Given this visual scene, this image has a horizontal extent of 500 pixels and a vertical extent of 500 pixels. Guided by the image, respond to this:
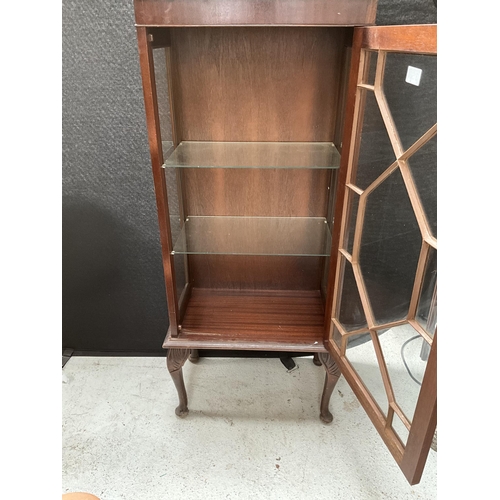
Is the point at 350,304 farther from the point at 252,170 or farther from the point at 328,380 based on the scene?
the point at 252,170

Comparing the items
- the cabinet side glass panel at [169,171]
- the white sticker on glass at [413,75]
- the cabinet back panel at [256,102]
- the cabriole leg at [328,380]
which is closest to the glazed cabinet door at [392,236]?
the white sticker on glass at [413,75]

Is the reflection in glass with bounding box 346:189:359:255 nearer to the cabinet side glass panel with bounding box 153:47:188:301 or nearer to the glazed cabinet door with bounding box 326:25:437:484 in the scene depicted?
the glazed cabinet door with bounding box 326:25:437:484

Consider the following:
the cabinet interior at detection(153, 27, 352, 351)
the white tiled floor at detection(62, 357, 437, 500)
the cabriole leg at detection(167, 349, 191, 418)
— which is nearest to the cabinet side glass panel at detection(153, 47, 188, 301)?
the cabinet interior at detection(153, 27, 352, 351)

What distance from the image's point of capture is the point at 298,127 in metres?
1.16

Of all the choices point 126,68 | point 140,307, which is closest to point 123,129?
point 126,68

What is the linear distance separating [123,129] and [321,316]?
83 centimetres

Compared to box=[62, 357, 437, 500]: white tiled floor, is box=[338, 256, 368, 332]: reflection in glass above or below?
above

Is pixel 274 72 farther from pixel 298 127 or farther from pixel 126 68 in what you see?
pixel 126 68

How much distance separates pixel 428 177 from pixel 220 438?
1006mm

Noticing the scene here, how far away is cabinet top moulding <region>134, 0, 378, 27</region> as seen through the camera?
805 millimetres

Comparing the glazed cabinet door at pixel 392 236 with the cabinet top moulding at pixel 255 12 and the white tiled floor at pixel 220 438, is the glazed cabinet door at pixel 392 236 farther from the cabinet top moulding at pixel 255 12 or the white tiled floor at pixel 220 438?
the white tiled floor at pixel 220 438

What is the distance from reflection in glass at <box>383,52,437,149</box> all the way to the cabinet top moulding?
0.16 metres

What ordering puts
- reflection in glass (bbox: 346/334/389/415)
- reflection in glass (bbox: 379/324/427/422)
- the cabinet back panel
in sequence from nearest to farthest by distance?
1. reflection in glass (bbox: 379/324/427/422)
2. reflection in glass (bbox: 346/334/389/415)
3. the cabinet back panel
